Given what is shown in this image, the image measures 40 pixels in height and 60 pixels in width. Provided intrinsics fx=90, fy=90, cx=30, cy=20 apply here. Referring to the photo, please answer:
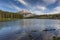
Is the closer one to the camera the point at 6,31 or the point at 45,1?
the point at 6,31

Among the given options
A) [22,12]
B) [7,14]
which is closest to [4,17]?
[7,14]

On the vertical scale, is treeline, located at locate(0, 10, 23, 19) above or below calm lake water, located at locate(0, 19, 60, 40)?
above

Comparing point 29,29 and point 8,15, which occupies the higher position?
point 8,15

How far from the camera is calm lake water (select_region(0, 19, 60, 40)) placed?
134 cm

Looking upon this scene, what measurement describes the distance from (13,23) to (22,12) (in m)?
0.23

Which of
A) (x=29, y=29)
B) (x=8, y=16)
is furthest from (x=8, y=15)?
(x=29, y=29)

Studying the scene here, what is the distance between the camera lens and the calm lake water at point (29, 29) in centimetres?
134

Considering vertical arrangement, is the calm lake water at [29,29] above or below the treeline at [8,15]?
below

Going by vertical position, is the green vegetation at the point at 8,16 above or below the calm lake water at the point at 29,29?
above

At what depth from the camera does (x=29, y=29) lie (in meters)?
1.46

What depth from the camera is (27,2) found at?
1.46 m

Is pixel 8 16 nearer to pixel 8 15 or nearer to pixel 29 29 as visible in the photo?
pixel 8 15

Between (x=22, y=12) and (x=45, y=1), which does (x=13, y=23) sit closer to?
(x=22, y=12)

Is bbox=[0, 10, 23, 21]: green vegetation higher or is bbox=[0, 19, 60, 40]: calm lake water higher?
bbox=[0, 10, 23, 21]: green vegetation
